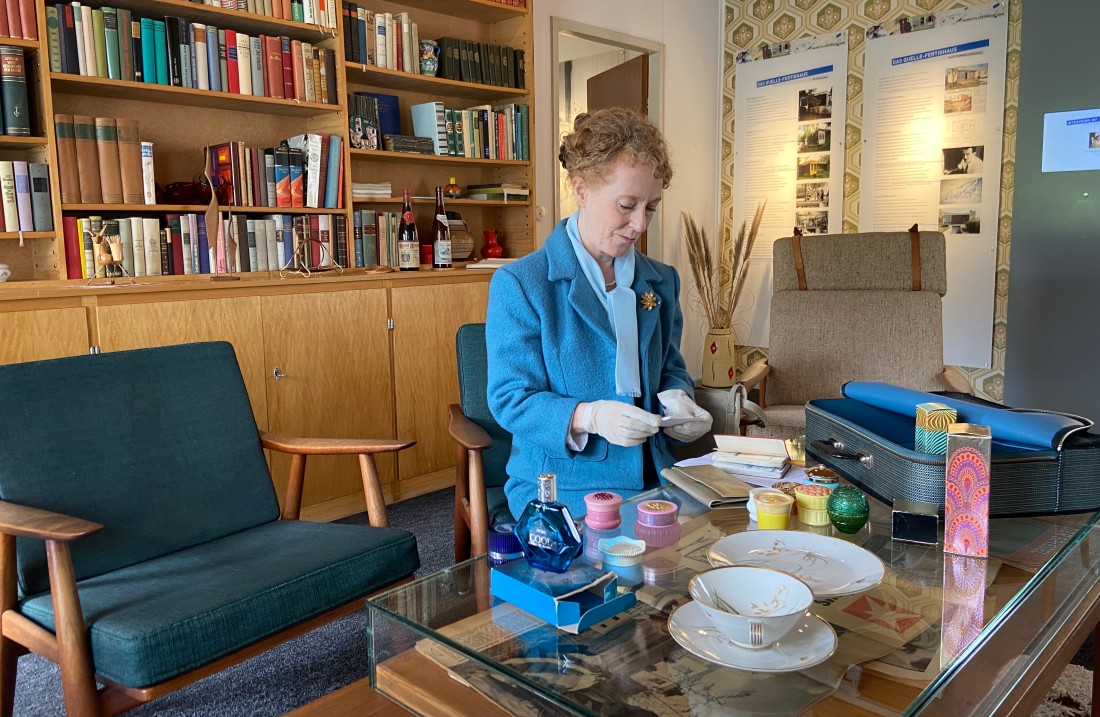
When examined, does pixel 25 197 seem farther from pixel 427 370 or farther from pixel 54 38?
pixel 427 370

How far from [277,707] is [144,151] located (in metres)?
1.89

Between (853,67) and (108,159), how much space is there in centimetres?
393

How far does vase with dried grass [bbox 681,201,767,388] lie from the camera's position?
5027mm

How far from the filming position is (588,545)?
1.35m

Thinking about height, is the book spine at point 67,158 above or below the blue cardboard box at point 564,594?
above

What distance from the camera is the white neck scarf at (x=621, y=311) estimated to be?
184cm

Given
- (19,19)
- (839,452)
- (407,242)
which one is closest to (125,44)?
(19,19)

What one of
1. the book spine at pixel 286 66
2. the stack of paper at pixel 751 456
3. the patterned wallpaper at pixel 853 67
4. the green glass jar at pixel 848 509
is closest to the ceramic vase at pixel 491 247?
the book spine at pixel 286 66

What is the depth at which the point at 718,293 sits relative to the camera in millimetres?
5207

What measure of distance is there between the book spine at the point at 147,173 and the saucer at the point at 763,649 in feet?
7.90

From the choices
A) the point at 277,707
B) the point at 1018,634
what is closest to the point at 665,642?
the point at 1018,634

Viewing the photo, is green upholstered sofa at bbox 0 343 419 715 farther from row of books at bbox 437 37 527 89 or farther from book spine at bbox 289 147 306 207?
row of books at bbox 437 37 527 89

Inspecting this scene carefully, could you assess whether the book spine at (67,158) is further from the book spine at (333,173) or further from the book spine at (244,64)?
the book spine at (333,173)

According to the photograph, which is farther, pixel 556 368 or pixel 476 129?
pixel 476 129
